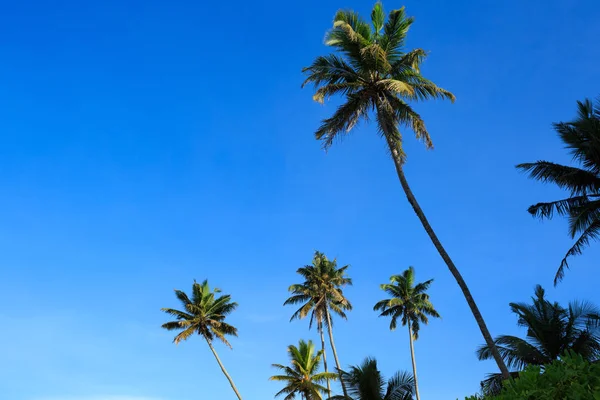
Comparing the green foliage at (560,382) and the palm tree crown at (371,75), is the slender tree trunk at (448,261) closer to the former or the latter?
the palm tree crown at (371,75)

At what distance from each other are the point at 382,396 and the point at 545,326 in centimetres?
774

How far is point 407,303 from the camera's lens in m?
45.8

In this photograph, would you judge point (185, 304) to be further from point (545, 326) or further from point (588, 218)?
point (588, 218)

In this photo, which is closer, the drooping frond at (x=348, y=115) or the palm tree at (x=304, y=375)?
the drooping frond at (x=348, y=115)

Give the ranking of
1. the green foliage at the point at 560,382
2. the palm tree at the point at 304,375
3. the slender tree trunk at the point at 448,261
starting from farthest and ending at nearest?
the palm tree at the point at 304,375 < the slender tree trunk at the point at 448,261 < the green foliage at the point at 560,382

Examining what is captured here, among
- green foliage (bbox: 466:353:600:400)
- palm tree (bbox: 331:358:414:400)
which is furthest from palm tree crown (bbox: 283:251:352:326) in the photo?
green foliage (bbox: 466:353:600:400)

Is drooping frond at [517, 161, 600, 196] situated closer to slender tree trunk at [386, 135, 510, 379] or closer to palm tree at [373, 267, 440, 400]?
slender tree trunk at [386, 135, 510, 379]

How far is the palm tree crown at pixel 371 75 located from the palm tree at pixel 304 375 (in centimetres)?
2391

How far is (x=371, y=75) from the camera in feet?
69.9

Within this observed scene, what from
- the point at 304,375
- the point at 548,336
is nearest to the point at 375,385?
the point at 548,336

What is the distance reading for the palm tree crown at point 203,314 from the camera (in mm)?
45562

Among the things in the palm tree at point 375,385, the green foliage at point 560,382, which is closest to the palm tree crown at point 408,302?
the palm tree at point 375,385

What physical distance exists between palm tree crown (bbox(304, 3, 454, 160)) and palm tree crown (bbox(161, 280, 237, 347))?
29031 millimetres

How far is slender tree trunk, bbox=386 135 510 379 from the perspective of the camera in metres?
16.6
